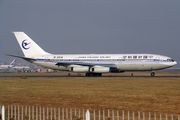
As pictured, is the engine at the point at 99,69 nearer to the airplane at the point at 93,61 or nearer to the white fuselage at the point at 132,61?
the airplane at the point at 93,61

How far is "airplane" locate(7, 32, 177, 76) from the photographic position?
48.0 m

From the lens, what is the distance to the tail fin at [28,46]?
186 feet

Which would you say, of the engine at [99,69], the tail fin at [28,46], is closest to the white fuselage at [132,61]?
the engine at [99,69]

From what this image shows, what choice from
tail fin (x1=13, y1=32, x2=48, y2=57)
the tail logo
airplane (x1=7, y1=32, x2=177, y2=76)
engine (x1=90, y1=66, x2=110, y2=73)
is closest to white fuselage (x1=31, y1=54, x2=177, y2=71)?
airplane (x1=7, y1=32, x2=177, y2=76)

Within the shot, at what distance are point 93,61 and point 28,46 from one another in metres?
15.0

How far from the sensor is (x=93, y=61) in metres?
51.6

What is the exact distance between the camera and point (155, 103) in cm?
1686

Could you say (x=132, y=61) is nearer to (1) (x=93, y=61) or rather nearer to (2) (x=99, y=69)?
(2) (x=99, y=69)

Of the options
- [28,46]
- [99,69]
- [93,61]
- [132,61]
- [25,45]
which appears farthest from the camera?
[25,45]

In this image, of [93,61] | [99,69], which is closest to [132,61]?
[99,69]

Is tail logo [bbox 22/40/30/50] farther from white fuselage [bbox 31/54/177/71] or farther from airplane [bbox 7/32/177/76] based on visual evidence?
white fuselage [bbox 31/54/177/71]

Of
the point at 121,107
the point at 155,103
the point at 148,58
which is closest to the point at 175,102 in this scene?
the point at 155,103

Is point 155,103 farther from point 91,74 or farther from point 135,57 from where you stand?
point 91,74

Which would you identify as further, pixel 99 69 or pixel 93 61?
pixel 93 61
